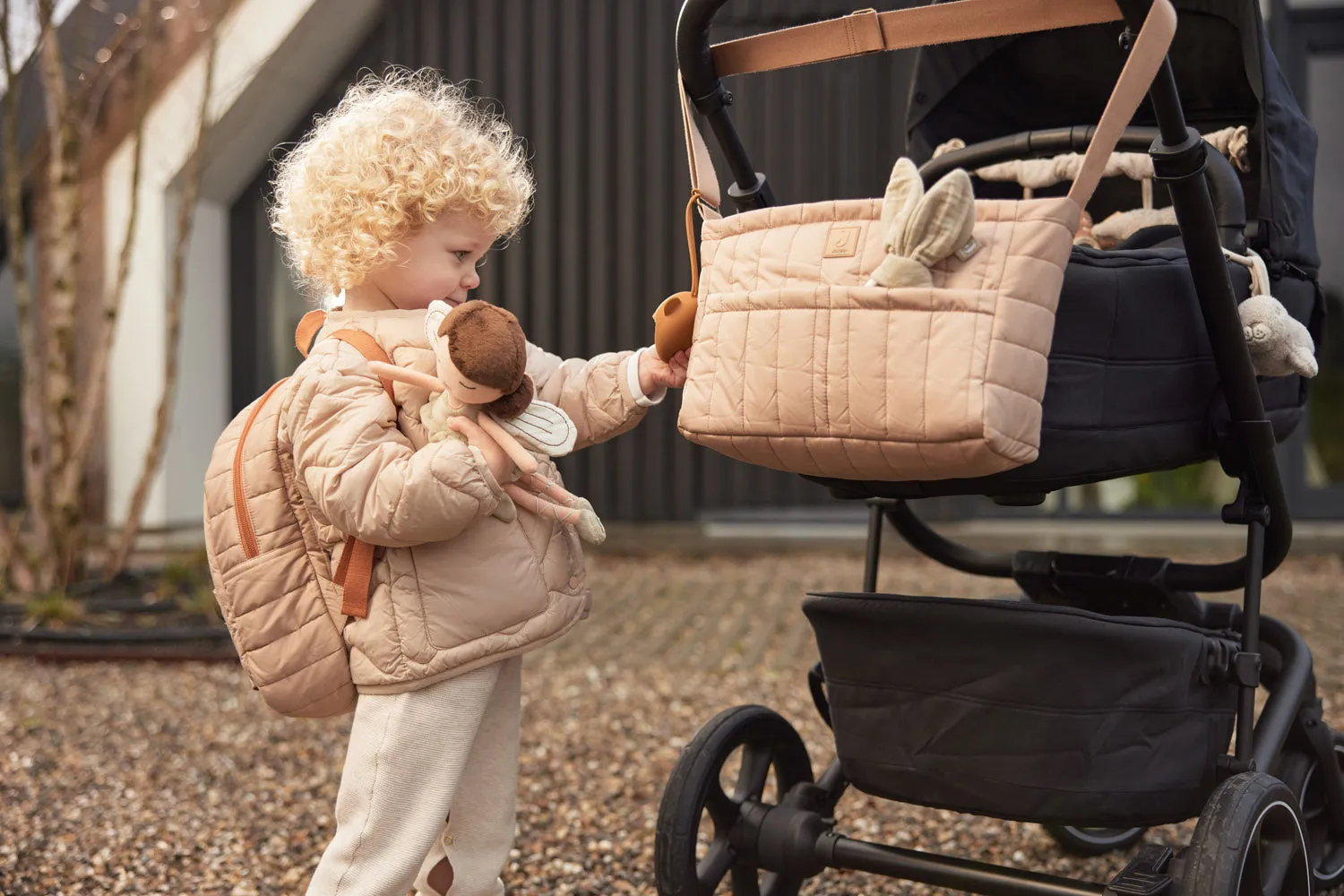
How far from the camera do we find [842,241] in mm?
1626

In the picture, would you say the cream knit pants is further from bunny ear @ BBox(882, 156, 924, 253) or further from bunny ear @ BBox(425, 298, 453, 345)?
bunny ear @ BBox(882, 156, 924, 253)

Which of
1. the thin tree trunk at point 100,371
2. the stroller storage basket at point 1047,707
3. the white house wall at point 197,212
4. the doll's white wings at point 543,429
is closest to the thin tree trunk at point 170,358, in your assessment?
the thin tree trunk at point 100,371

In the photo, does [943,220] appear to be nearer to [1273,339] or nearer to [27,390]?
[1273,339]

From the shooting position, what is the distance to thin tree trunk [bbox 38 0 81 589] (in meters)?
4.88

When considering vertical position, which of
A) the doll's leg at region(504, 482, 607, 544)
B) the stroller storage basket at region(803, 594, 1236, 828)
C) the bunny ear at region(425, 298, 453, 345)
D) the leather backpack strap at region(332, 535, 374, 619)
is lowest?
the stroller storage basket at region(803, 594, 1236, 828)

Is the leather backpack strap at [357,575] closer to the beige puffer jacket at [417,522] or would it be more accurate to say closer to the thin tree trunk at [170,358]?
the beige puffer jacket at [417,522]

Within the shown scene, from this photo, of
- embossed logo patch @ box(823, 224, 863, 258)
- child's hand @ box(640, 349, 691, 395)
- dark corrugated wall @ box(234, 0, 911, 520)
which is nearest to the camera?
embossed logo patch @ box(823, 224, 863, 258)

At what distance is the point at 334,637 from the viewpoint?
1847mm

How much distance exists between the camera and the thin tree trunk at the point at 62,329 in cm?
488

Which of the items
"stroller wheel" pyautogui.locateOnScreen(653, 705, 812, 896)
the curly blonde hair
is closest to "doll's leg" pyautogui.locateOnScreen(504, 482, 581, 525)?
the curly blonde hair

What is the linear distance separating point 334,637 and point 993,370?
0.94 metres

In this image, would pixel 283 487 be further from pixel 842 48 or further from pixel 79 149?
pixel 79 149

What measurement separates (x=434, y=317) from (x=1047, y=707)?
94 cm

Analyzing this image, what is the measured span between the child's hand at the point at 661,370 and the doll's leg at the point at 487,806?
1.46 ft
